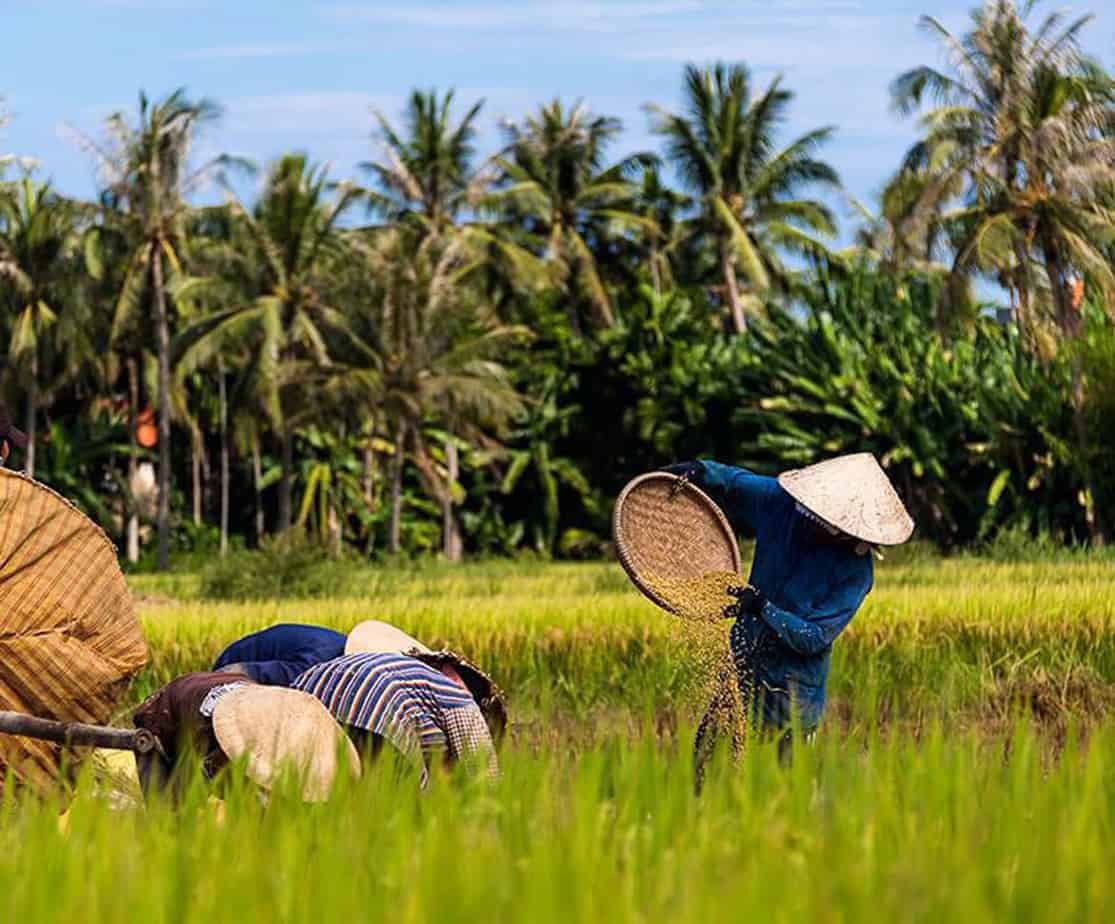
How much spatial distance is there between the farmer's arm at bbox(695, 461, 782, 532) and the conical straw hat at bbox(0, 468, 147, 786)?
1651 millimetres

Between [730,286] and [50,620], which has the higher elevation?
[730,286]

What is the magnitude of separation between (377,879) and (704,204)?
35.1 meters

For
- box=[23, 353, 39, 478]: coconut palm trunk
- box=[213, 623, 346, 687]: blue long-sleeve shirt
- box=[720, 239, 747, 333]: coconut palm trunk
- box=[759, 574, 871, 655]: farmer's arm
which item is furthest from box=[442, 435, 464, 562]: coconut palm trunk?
box=[213, 623, 346, 687]: blue long-sleeve shirt

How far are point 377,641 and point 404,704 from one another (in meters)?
0.57

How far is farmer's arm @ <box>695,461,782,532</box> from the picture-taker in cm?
503

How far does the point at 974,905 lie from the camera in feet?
7.11

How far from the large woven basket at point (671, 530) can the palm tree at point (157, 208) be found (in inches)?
1005

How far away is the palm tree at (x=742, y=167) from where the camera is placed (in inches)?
1422

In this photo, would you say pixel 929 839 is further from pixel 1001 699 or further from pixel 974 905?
pixel 1001 699

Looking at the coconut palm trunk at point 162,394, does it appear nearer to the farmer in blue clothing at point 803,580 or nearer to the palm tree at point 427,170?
the palm tree at point 427,170

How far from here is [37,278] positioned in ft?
106

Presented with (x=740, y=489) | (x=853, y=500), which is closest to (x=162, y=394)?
(x=740, y=489)

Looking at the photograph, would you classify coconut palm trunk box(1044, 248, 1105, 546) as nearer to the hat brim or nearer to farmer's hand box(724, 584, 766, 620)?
farmer's hand box(724, 584, 766, 620)

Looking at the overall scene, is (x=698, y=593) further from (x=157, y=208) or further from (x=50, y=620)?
(x=157, y=208)
